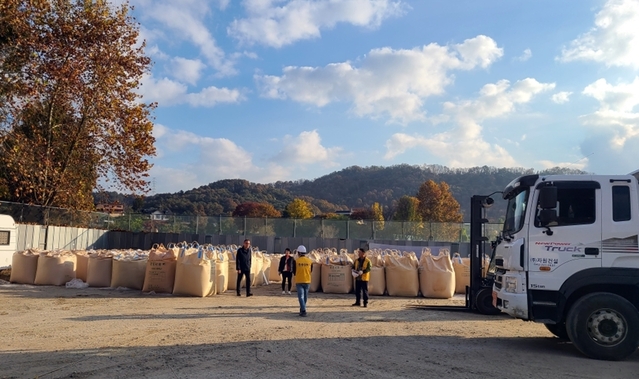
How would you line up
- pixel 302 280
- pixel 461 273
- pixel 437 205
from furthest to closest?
pixel 437 205
pixel 461 273
pixel 302 280

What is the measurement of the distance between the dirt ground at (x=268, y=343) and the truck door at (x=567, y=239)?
4.28ft

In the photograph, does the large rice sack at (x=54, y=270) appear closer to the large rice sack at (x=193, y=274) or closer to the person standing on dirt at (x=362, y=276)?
the large rice sack at (x=193, y=274)

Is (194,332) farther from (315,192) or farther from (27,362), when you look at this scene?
(315,192)

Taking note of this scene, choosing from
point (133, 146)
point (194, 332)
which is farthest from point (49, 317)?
point (133, 146)

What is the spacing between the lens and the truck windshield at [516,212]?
8.52 metres

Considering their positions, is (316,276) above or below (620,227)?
below

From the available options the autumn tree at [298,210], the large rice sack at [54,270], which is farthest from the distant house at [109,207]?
the autumn tree at [298,210]

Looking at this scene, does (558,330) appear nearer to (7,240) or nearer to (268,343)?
(268,343)

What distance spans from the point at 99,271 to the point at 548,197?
13.8m

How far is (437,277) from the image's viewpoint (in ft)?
52.1

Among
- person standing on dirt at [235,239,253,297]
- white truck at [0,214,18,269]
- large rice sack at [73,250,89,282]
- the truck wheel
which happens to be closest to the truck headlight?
the truck wheel

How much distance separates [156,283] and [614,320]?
12004mm

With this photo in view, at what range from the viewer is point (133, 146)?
25.2 m

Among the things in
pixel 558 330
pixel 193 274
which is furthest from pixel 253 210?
pixel 558 330
